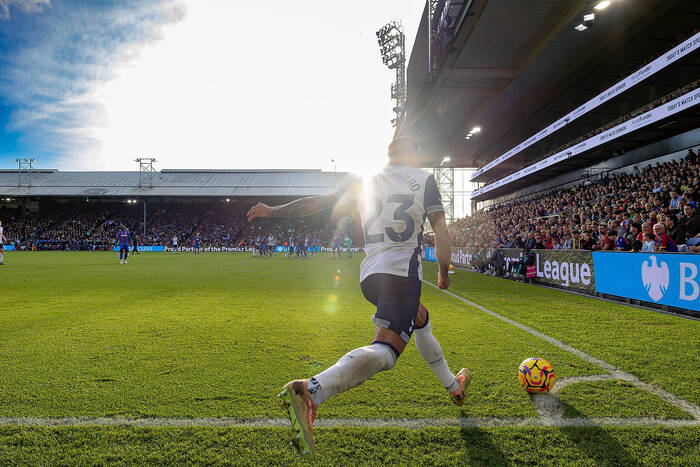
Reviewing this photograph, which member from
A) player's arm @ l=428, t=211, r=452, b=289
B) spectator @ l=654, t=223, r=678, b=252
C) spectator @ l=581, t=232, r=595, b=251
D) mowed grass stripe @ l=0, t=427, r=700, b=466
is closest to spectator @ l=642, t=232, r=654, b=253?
spectator @ l=654, t=223, r=678, b=252

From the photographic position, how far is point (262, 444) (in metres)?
2.61

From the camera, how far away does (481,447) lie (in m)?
2.58

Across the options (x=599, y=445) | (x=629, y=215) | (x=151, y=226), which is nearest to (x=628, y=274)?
(x=599, y=445)

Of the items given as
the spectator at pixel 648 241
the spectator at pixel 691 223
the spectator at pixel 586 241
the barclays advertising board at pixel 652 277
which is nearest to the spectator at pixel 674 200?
the spectator at pixel 586 241

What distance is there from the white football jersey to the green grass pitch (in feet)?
3.92

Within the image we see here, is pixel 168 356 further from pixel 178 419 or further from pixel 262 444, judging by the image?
pixel 262 444

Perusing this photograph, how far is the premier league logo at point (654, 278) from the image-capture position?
25.1 ft

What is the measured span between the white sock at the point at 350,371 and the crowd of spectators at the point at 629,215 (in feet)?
26.0

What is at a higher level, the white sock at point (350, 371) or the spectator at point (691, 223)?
the spectator at point (691, 223)

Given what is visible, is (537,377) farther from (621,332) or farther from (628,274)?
(628,274)

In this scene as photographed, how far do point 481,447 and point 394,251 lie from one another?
4.58 feet

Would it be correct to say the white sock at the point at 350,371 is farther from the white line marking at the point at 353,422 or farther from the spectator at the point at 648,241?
the spectator at the point at 648,241

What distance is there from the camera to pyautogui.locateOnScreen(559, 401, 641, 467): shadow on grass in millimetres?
2422

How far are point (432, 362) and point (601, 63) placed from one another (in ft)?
83.3
